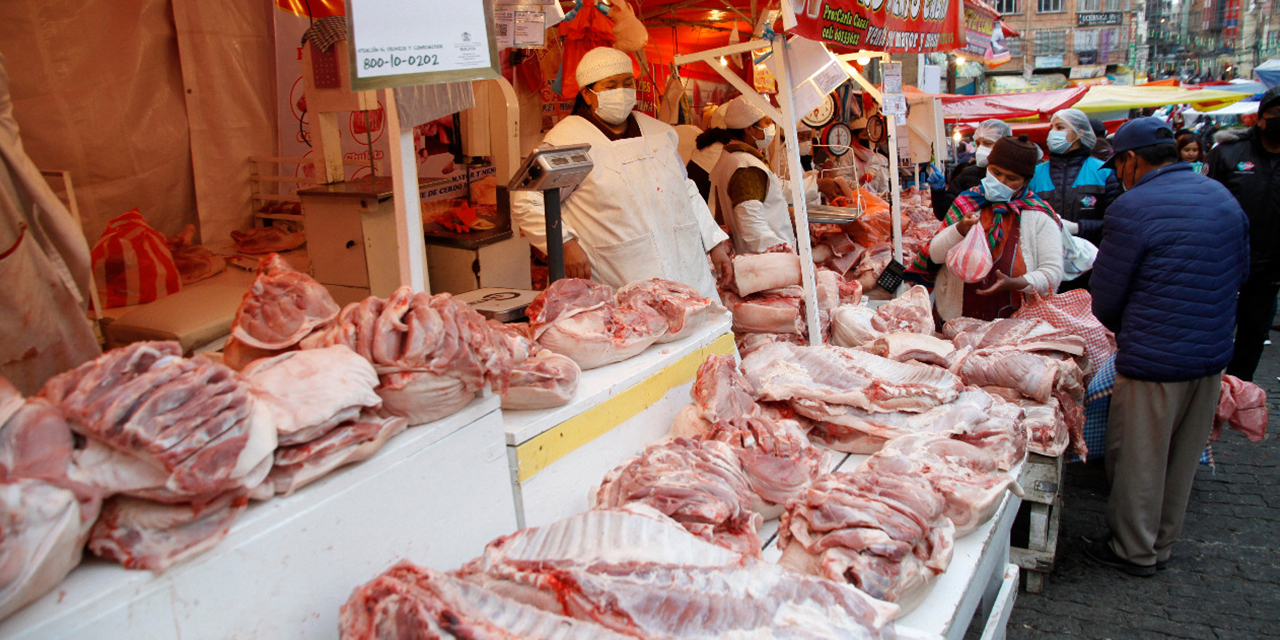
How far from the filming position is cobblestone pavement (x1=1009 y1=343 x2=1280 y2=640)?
3.81 meters

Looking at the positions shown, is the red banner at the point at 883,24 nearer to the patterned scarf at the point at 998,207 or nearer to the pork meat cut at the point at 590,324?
the patterned scarf at the point at 998,207

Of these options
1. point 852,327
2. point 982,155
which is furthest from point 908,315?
point 982,155

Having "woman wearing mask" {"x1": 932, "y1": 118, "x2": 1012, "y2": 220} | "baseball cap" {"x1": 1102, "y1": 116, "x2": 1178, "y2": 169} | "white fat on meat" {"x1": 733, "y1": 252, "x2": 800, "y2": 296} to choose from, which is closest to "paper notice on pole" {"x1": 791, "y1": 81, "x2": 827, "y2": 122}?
"white fat on meat" {"x1": 733, "y1": 252, "x2": 800, "y2": 296}

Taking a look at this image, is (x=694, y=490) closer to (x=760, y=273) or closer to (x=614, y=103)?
(x=760, y=273)

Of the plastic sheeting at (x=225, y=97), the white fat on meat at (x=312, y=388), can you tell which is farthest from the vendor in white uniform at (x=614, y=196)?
the plastic sheeting at (x=225, y=97)

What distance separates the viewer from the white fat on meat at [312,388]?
1536mm

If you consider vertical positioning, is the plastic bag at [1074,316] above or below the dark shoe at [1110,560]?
above

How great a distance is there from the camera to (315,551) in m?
1.55

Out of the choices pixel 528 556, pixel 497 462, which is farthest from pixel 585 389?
pixel 528 556

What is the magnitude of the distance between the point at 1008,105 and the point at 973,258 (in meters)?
17.0

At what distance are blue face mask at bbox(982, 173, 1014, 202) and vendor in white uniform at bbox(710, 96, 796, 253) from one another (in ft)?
4.40

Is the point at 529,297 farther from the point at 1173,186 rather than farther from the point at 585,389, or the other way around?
the point at 1173,186

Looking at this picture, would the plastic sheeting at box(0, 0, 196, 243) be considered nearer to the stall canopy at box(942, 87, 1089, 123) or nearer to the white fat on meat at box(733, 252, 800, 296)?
the white fat on meat at box(733, 252, 800, 296)

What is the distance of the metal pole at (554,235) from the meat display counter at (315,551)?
1505 mm
